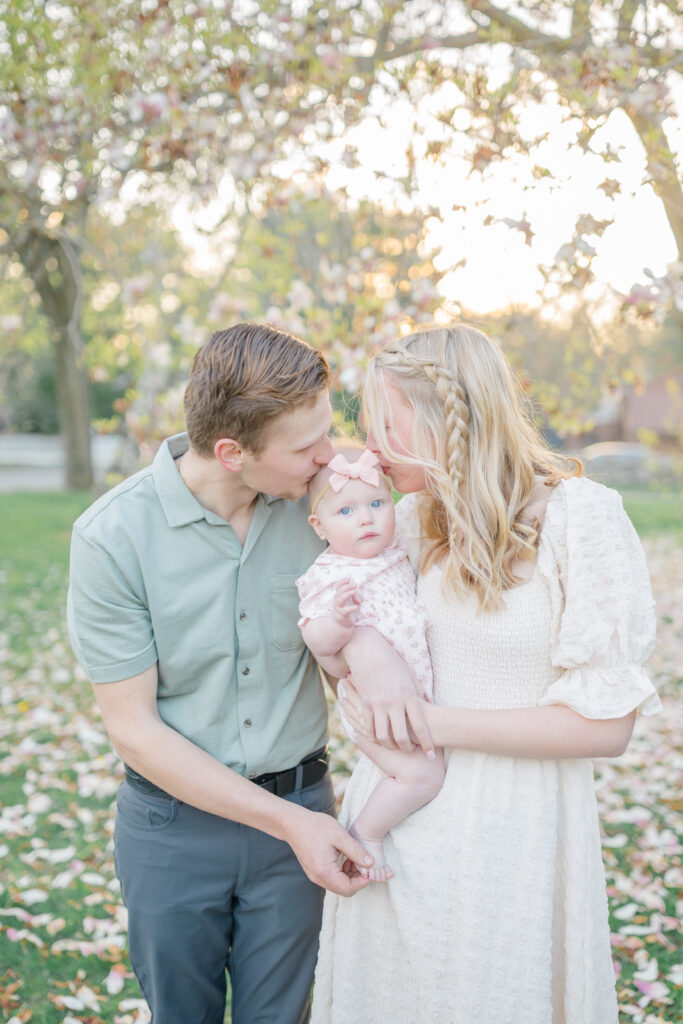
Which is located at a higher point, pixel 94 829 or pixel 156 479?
pixel 156 479

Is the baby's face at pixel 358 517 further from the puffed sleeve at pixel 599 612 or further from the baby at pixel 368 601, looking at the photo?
the puffed sleeve at pixel 599 612

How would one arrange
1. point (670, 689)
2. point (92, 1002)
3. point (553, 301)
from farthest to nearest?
1. point (670, 689)
2. point (553, 301)
3. point (92, 1002)

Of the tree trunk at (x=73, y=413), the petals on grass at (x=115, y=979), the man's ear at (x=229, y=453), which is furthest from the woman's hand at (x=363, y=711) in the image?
the tree trunk at (x=73, y=413)

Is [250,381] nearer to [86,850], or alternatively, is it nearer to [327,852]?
[327,852]

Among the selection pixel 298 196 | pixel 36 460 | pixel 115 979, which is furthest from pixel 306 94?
pixel 36 460

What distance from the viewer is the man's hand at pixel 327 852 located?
2010mm

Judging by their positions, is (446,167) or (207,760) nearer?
(207,760)

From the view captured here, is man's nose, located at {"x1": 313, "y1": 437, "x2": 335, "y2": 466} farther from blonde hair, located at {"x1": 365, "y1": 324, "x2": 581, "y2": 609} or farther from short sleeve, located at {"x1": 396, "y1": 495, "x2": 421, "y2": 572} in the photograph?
short sleeve, located at {"x1": 396, "y1": 495, "x2": 421, "y2": 572}

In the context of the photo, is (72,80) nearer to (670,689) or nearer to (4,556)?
(670,689)

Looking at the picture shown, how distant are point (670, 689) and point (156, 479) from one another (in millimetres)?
5544

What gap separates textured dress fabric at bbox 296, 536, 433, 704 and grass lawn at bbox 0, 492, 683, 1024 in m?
A: 2.04

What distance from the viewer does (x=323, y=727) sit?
95.0 inches

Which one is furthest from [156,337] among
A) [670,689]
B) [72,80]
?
[670,689]

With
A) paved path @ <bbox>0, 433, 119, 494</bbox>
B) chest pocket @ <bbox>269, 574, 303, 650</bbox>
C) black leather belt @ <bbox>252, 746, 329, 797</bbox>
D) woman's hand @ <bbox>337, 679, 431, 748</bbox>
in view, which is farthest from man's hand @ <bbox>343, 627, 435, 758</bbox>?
paved path @ <bbox>0, 433, 119, 494</bbox>
